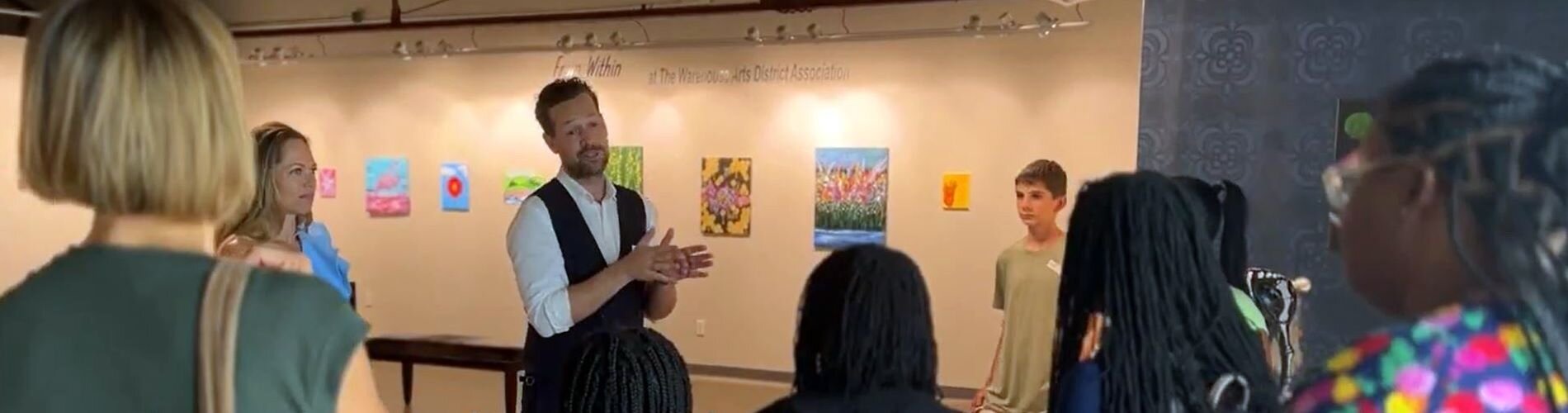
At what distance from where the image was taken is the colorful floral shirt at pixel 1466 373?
1.19 m

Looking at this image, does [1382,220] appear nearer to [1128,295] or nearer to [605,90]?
[1128,295]

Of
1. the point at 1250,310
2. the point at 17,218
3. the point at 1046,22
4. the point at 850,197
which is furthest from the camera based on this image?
the point at 17,218

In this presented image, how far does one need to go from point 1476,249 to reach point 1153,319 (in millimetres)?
777

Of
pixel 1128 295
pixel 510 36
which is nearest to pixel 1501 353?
pixel 1128 295

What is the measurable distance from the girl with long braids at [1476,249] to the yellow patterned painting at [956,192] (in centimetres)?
717

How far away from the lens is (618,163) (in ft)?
31.0

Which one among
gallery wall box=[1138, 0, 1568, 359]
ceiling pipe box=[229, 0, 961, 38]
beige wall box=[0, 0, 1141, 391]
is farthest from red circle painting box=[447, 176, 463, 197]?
gallery wall box=[1138, 0, 1568, 359]

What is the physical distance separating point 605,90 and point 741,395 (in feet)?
8.55

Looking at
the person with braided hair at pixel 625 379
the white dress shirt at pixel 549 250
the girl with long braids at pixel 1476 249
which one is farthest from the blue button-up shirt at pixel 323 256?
the girl with long braids at pixel 1476 249

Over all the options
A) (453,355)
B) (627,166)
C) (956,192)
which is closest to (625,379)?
(453,355)

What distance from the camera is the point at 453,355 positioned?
716cm

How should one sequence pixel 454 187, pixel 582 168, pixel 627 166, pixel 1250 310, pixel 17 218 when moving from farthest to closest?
1. pixel 454 187
2. pixel 17 218
3. pixel 627 166
4. pixel 582 168
5. pixel 1250 310

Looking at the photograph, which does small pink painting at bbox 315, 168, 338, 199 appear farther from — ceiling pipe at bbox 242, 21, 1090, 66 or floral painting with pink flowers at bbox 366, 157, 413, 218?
ceiling pipe at bbox 242, 21, 1090, 66

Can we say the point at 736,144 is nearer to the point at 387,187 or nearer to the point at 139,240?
the point at 387,187
